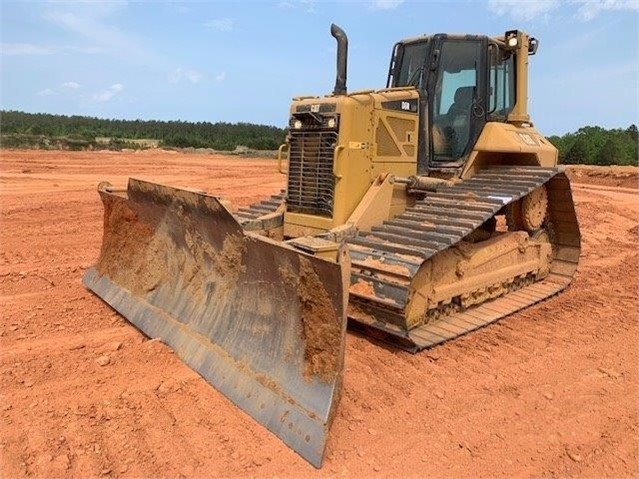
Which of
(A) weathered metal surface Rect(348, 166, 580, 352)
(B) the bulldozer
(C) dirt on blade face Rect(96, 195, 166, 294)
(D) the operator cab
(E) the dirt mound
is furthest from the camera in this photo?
(E) the dirt mound

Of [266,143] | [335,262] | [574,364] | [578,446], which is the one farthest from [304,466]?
[266,143]

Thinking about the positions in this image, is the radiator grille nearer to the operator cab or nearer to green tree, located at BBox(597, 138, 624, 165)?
the operator cab

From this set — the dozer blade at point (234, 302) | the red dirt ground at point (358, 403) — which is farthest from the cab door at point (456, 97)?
the dozer blade at point (234, 302)

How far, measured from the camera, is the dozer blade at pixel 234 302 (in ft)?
10.8

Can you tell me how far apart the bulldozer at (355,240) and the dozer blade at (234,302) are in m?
0.01

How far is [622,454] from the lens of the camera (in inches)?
131

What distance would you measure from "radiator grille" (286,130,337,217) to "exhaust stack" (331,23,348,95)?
0.52 meters

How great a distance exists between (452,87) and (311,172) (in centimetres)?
192

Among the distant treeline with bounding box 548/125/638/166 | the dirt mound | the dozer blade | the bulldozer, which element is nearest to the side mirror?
the bulldozer

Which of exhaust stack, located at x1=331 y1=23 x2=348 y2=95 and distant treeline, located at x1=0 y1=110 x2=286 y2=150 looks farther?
distant treeline, located at x1=0 y1=110 x2=286 y2=150

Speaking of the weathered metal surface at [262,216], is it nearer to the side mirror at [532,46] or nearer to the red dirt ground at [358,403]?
the red dirt ground at [358,403]

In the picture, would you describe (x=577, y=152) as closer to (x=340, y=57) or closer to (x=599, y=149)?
(x=599, y=149)

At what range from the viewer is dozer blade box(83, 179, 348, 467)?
3.29 meters

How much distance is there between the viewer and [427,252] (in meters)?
4.44
